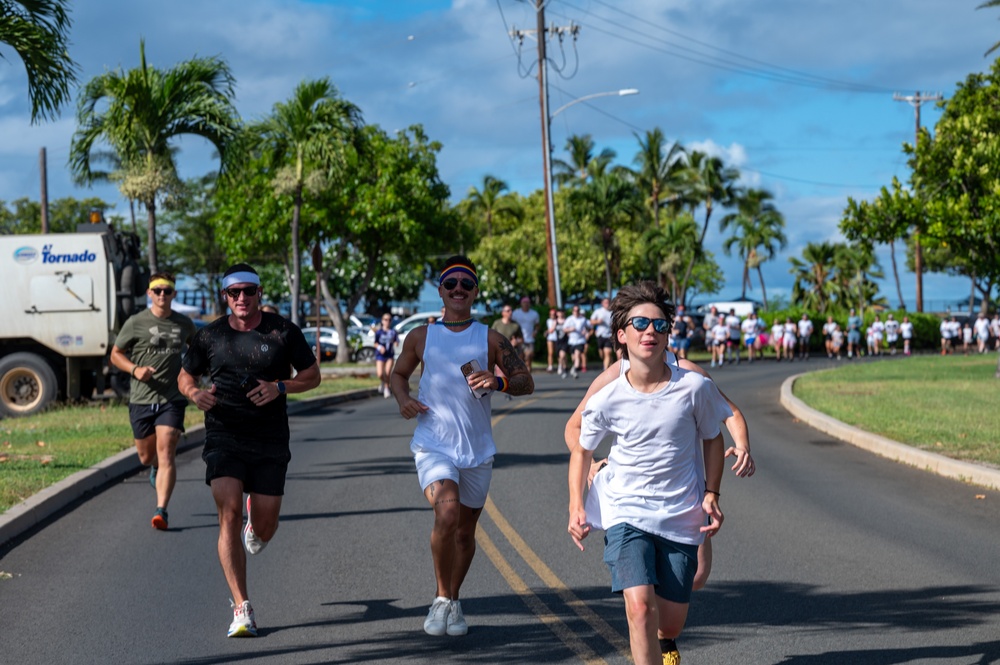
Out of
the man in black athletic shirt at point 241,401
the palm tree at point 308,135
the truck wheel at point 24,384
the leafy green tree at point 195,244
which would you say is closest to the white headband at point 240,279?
the man in black athletic shirt at point 241,401

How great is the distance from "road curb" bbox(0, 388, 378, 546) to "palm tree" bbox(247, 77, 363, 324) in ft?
50.1

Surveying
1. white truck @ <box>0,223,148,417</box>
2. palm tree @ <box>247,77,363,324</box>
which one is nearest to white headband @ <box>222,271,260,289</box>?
white truck @ <box>0,223,148,417</box>

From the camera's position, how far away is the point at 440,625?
627 centimetres

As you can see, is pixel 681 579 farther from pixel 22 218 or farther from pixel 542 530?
pixel 22 218

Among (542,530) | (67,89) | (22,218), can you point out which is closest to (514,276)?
(22,218)

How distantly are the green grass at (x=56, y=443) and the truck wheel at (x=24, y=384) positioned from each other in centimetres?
34

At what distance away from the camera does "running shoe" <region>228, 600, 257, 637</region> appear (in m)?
6.31

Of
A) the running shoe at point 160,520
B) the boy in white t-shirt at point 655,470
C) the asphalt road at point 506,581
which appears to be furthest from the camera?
the running shoe at point 160,520

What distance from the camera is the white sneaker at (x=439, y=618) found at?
6.27 meters

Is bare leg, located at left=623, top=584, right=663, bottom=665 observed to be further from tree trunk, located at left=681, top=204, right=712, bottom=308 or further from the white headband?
tree trunk, located at left=681, top=204, right=712, bottom=308

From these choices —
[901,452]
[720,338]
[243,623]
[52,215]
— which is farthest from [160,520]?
[52,215]

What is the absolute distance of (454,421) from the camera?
635 centimetres

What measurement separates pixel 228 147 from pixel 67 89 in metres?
9.03

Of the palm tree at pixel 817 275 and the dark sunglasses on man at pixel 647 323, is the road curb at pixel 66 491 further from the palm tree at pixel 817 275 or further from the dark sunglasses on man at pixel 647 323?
the palm tree at pixel 817 275
